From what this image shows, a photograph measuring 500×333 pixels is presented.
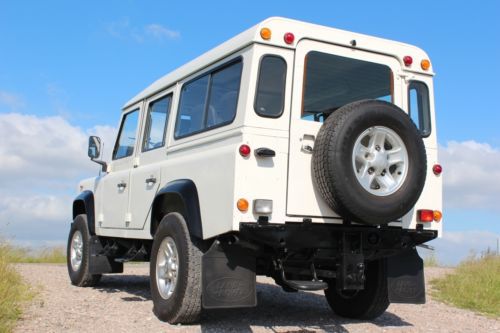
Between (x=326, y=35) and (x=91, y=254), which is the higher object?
(x=326, y=35)

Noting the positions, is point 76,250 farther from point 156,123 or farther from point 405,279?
point 405,279

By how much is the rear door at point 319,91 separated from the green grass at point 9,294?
9.34ft

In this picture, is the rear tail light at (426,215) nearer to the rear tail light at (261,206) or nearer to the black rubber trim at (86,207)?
the rear tail light at (261,206)

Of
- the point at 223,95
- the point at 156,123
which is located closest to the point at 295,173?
the point at 223,95

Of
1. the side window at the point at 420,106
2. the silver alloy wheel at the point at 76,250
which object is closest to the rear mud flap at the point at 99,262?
the silver alloy wheel at the point at 76,250

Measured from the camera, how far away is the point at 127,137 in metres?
8.34

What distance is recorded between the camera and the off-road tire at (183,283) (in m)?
5.54

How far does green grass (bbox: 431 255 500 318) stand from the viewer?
861 cm

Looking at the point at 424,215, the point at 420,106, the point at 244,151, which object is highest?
the point at 420,106

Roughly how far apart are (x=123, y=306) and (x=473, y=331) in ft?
12.9

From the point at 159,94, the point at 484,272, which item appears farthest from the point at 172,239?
the point at 484,272

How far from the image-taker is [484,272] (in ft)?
34.1

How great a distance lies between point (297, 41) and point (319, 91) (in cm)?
54

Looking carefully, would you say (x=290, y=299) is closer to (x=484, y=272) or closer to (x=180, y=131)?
(x=180, y=131)
